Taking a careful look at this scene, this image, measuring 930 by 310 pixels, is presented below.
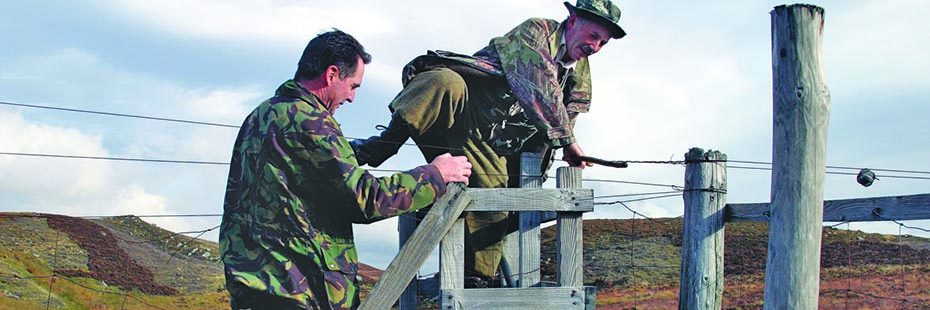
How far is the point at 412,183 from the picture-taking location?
17.5 feet

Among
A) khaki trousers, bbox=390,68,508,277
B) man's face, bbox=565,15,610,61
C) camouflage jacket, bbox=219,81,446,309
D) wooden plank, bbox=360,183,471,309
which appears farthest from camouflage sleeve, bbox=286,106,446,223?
man's face, bbox=565,15,610,61

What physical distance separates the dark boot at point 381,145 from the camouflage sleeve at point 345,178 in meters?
1.07

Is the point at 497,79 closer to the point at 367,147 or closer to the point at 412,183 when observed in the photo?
the point at 367,147

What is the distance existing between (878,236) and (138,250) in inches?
414

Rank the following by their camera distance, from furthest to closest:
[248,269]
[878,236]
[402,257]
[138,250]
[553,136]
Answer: [878,236]
[138,250]
[553,136]
[402,257]
[248,269]

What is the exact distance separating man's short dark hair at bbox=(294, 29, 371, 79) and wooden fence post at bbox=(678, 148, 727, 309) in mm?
2269

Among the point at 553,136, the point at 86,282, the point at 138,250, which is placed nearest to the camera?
the point at 553,136

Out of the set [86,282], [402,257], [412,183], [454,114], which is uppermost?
[454,114]

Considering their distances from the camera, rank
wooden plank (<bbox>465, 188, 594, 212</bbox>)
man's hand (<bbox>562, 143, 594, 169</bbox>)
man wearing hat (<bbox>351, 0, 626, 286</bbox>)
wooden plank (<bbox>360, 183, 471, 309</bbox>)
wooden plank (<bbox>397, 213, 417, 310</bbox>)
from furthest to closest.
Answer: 1. wooden plank (<bbox>397, 213, 417, 310</bbox>)
2. man's hand (<bbox>562, 143, 594, 169</bbox>)
3. man wearing hat (<bbox>351, 0, 626, 286</bbox>)
4. wooden plank (<bbox>465, 188, 594, 212</bbox>)
5. wooden plank (<bbox>360, 183, 471, 309</bbox>)

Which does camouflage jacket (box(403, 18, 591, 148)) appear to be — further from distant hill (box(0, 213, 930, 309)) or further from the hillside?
the hillside

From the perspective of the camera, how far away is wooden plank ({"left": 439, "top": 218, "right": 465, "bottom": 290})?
5.91 metres

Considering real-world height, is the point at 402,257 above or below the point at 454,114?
below

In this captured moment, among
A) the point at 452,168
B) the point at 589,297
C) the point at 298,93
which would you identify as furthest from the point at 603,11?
the point at 298,93

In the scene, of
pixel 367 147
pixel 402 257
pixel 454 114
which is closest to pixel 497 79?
pixel 454 114
